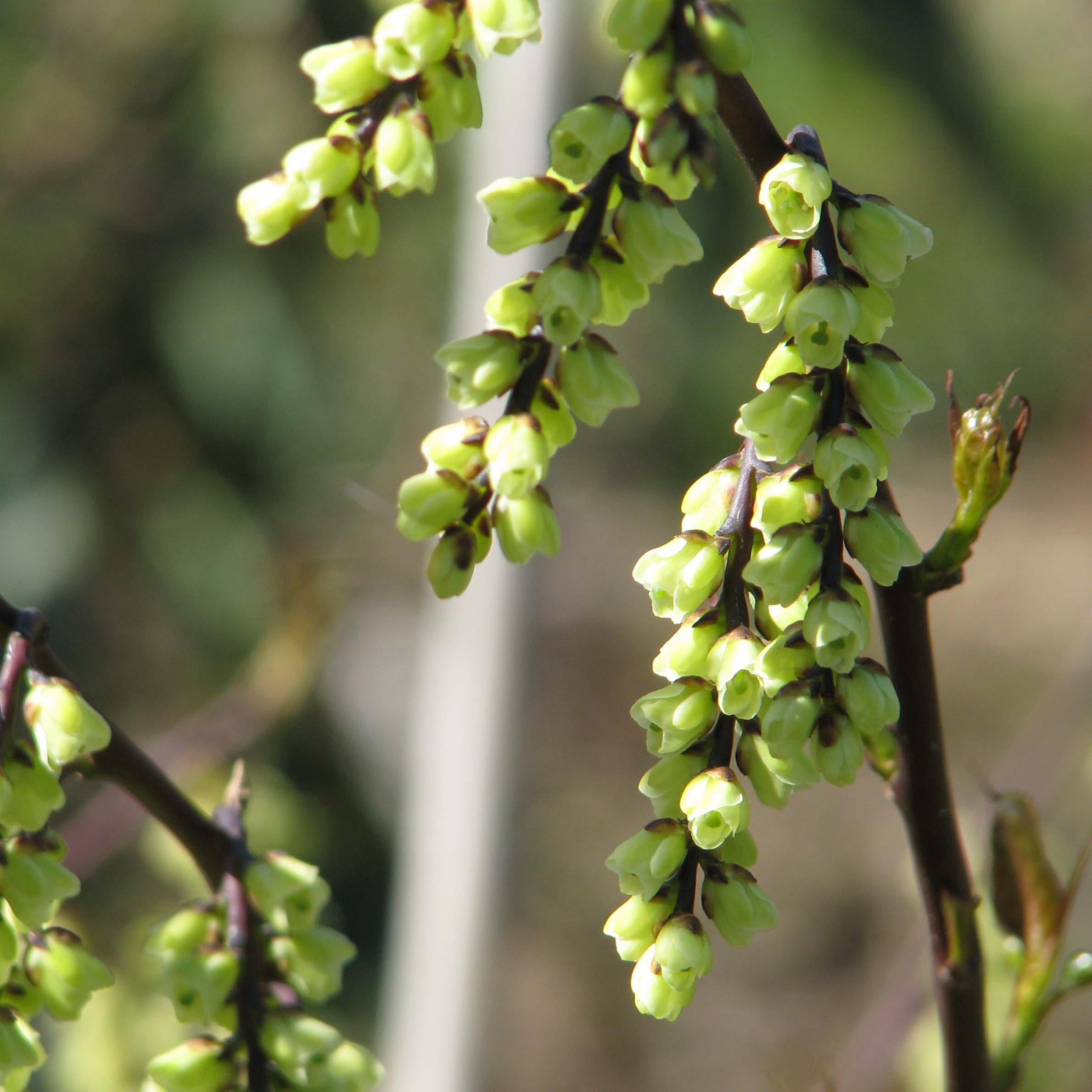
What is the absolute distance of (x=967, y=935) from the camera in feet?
1.88

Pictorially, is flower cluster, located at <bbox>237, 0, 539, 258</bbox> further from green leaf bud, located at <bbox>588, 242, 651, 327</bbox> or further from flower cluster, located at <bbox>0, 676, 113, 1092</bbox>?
flower cluster, located at <bbox>0, 676, 113, 1092</bbox>

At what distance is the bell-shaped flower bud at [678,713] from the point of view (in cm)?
44

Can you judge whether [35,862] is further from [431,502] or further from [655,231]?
[655,231]

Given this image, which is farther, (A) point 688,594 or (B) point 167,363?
(B) point 167,363

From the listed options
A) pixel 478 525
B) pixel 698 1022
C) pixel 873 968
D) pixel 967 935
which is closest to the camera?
pixel 478 525

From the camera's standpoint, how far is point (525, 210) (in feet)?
1.36

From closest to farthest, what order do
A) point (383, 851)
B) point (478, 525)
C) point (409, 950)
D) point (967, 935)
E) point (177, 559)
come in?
1. point (478, 525)
2. point (967, 935)
3. point (409, 950)
4. point (177, 559)
5. point (383, 851)

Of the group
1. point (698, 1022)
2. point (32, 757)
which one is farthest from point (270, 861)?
point (698, 1022)

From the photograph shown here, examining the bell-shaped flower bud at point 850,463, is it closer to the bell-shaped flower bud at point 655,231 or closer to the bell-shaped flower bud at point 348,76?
the bell-shaped flower bud at point 655,231

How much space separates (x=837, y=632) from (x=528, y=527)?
12 centimetres

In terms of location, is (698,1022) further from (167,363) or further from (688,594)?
(688,594)

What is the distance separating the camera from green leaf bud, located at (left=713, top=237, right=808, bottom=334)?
43cm

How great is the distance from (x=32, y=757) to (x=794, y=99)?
311cm

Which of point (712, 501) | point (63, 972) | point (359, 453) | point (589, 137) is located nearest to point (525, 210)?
point (589, 137)
